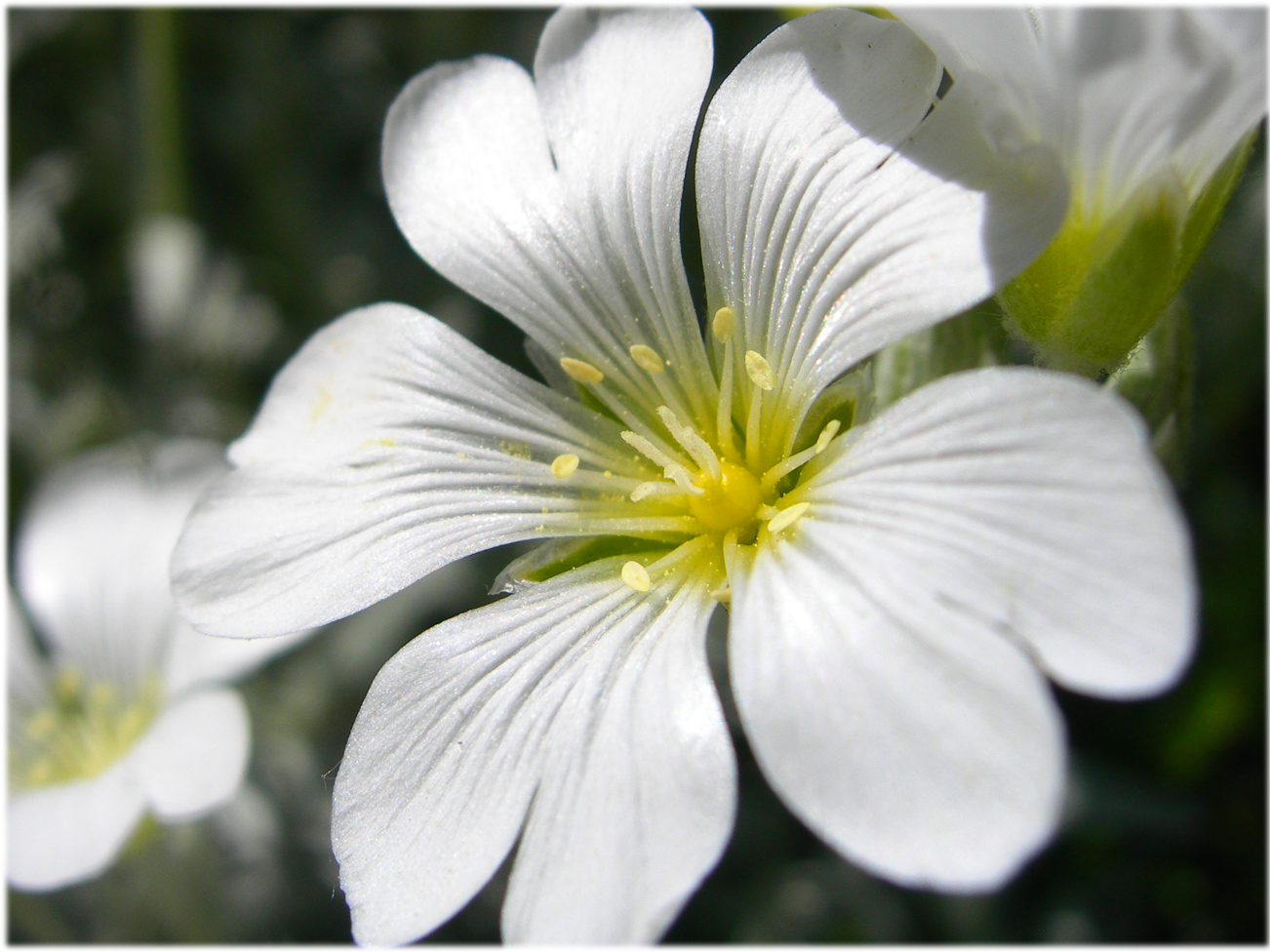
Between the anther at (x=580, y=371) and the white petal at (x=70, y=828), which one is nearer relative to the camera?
the anther at (x=580, y=371)

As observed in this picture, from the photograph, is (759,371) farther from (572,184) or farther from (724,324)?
(572,184)

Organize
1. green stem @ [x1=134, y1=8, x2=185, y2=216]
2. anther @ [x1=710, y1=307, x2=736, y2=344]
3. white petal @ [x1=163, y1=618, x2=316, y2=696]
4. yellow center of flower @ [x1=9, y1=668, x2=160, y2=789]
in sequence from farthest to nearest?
green stem @ [x1=134, y1=8, x2=185, y2=216]
yellow center of flower @ [x1=9, y1=668, x2=160, y2=789]
white petal @ [x1=163, y1=618, x2=316, y2=696]
anther @ [x1=710, y1=307, x2=736, y2=344]

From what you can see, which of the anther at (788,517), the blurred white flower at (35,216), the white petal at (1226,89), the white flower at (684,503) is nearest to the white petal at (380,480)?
the white flower at (684,503)

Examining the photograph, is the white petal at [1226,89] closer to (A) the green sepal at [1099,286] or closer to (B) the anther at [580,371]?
(A) the green sepal at [1099,286]

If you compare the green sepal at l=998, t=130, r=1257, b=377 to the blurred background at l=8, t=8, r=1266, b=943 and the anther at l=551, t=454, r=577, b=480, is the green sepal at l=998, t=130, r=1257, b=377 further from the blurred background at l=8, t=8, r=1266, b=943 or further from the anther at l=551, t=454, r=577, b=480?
the blurred background at l=8, t=8, r=1266, b=943

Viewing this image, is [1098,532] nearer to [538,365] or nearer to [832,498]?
[832,498]

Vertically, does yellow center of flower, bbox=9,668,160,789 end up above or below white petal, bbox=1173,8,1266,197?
below

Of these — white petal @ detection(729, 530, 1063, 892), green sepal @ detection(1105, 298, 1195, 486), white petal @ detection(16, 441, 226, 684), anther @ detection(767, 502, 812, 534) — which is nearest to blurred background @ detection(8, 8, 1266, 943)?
white petal @ detection(16, 441, 226, 684)
